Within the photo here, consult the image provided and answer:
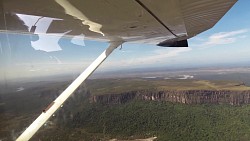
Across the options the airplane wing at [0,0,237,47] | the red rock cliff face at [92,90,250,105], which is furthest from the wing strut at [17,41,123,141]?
the red rock cliff face at [92,90,250,105]

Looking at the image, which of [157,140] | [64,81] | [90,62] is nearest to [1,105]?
[64,81]

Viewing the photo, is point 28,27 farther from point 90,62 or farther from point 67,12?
point 90,62

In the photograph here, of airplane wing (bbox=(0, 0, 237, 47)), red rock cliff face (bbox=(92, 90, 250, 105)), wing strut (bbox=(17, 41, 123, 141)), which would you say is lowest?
red rock cliff face (bbox=(92, 90, 250, 105))

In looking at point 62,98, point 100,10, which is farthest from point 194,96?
point 100,10

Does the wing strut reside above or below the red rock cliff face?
above

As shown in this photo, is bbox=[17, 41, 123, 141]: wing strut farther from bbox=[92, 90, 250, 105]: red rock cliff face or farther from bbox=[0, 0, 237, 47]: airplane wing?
bbox=[92, 90, 250, 105]: red rock cliff face

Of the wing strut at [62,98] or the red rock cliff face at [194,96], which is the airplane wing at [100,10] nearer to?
the wing strut at [62,98]

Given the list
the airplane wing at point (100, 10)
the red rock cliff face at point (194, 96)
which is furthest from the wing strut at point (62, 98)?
the red rock cliff face at point (194, 96)

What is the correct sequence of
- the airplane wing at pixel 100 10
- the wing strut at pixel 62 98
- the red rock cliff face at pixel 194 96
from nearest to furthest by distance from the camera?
the airplane wing at pixel 100 10, the wing strut at pixel 62 98, the red rock cliff face at pixel 194 96
